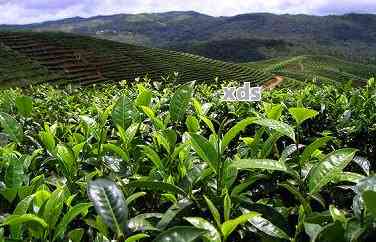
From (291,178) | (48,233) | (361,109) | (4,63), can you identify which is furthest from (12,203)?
(4,63)

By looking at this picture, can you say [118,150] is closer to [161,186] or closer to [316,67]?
[161,186]

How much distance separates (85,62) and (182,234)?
76.1m

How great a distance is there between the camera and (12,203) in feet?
6.05

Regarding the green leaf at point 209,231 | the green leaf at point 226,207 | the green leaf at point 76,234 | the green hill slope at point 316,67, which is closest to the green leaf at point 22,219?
the green leaf at point 76,234

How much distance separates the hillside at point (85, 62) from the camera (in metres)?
67.6

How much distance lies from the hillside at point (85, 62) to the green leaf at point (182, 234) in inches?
2400

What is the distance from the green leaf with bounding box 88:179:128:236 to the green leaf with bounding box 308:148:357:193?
616 mm

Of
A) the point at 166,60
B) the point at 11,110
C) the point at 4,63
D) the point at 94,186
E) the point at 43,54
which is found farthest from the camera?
the point at 166,60

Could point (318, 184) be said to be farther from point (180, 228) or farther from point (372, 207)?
point (180, 228)

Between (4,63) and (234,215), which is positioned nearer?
(234,215)

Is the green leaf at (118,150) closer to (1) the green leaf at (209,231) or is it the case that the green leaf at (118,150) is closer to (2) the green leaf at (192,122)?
(2) the green leaf at (192,122)

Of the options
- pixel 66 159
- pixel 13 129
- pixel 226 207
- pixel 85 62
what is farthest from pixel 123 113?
pixel 85 62

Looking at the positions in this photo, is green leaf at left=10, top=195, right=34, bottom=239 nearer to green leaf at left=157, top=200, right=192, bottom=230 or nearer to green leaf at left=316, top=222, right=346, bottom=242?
green leaf at left=157, top=200, right=192, bottom=230

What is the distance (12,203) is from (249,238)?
0.89 m
